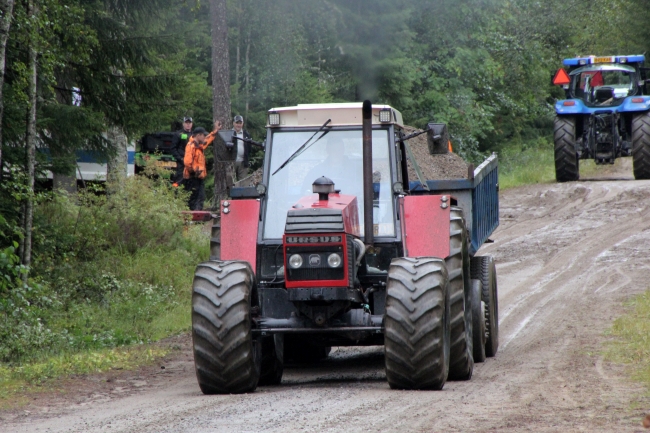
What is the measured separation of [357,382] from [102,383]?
2255mm

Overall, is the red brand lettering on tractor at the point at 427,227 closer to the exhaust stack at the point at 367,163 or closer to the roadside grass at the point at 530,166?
the exhaust stack at the point at 367,163

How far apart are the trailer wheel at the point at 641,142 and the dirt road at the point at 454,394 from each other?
26.1 feet

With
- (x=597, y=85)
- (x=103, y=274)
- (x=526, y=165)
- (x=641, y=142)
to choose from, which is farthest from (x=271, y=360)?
(x=526, y=165)

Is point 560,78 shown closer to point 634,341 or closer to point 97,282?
point 97,282

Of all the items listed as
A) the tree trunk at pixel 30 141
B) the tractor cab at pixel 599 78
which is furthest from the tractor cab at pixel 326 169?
the tractor cab at pixel 599 78

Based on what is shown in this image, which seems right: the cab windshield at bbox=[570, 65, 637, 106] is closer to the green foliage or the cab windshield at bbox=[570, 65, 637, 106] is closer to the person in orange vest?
the person in orange vest

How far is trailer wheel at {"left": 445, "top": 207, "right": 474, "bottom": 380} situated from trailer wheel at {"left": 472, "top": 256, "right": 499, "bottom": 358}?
1.38 metres

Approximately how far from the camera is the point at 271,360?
8.23 m

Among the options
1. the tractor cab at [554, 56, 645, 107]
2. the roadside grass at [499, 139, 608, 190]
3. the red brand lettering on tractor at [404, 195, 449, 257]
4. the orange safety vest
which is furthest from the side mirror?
the tractor cab at [554, 56, 645, 107]

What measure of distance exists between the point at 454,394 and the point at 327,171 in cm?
224

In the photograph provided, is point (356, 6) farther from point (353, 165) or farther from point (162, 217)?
point (353, 165)

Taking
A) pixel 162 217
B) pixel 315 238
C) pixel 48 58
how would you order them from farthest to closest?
pixel 162 217 < pixel 48 58 < pixel 315 238

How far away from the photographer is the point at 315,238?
292 inches

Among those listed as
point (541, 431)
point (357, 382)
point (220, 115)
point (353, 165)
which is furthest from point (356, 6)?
point (541, 431)
